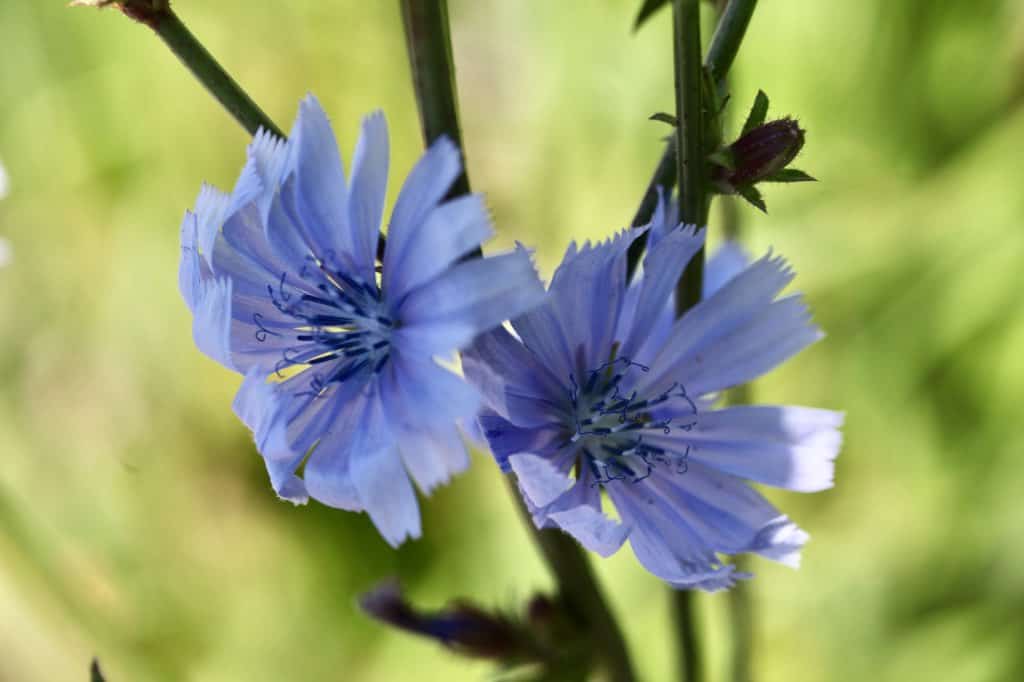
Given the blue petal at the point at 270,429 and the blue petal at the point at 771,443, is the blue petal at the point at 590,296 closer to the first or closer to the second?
the blue petal at the point at 771,443

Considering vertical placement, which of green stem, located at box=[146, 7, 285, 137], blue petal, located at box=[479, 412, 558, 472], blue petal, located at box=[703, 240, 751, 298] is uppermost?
green stem, located at box=[146, 7, 285, 137]

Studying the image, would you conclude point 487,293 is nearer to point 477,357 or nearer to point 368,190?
point 477,357

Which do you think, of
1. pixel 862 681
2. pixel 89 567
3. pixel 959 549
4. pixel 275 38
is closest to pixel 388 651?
pixel 89 567

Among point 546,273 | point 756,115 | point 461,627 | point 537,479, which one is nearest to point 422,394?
point 537,479

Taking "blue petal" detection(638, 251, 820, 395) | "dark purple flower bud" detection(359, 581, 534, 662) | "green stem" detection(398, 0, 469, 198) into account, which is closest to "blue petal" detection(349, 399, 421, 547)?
"green stem" detection(398, 0, 469, 198)

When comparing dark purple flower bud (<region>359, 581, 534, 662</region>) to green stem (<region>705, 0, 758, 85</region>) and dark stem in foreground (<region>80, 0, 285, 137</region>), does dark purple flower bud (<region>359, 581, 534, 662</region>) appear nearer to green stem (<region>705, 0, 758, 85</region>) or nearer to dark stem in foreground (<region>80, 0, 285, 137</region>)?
dark stem in foreground (<region>80, 0, 285, 137</region>)

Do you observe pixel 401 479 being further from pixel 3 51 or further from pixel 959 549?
pixel 3 51

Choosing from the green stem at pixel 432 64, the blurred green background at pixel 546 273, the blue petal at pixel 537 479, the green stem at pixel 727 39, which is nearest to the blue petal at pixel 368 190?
the green stem at pixel 432 64
